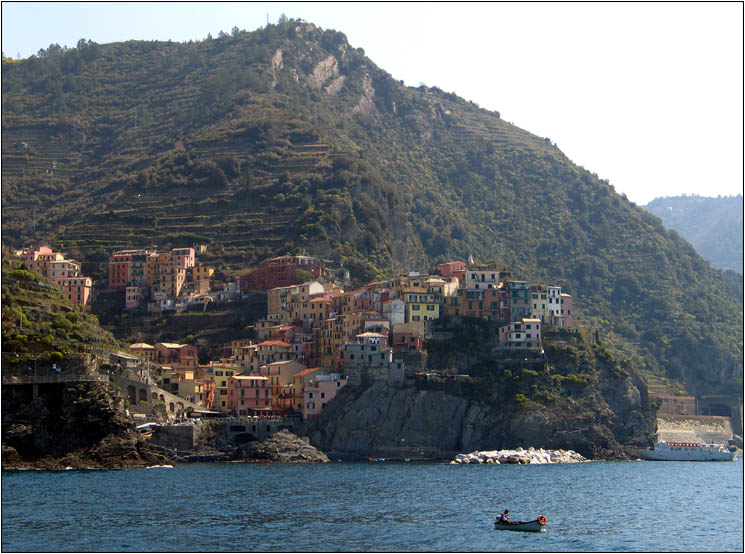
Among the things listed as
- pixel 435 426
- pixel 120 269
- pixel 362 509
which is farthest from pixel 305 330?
pixel 362 509

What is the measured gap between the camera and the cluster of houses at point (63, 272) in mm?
140000

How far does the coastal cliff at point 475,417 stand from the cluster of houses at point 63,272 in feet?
127

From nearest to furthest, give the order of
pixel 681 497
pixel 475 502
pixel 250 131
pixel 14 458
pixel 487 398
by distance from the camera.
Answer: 1. pixel 475 502
2. pixel 681 497
3. pixel 14 458
4. pixel 487 398
5. pixel 250 131

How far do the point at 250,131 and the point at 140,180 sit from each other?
17.5 m

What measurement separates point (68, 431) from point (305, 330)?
1405 inches

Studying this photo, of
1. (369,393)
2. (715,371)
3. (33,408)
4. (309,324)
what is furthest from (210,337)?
(715,371)

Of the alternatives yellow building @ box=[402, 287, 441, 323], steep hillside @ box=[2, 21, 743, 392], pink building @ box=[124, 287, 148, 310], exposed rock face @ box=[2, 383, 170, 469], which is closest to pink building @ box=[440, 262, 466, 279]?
yellow building @ box=[402, 287, 441, 323]

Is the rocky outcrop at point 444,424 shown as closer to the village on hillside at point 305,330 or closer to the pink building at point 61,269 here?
the village on hillside at point 305,330

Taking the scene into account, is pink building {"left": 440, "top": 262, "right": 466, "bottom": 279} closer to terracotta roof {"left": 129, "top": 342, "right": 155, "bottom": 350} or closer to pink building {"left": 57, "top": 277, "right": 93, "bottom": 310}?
terracotta roof {"left": 129, "top": 342, "right": 155, "bottom": 350}

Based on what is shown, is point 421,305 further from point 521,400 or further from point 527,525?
point 527,525

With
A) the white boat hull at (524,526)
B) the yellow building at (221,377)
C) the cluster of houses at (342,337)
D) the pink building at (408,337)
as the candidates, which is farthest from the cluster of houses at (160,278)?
the white boat hull at (524,526)

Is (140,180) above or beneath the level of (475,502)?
above

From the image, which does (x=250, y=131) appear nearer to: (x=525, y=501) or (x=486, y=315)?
(x=486, y=315)

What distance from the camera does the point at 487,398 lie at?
113 metres
